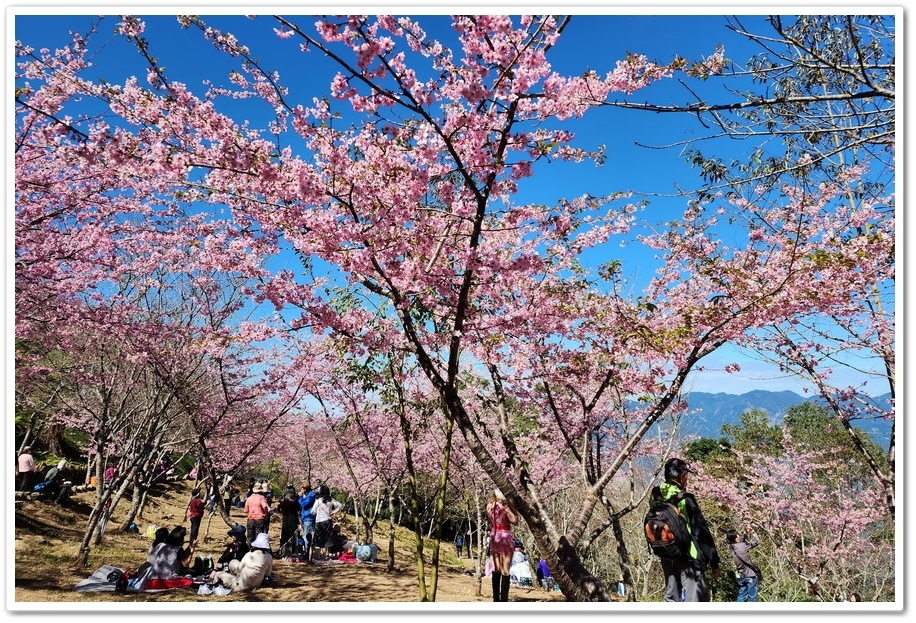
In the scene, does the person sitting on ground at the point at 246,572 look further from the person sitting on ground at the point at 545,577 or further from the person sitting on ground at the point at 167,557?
the person sitting on ground at the point at 545,577

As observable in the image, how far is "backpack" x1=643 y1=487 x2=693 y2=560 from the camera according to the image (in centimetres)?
304

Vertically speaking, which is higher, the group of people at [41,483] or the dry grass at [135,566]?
the group of people at [41,483]

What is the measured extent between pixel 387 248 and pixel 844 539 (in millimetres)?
10741

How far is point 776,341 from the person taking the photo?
18.4ft

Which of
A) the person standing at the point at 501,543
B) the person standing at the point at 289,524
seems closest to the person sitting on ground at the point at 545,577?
the person standing at the point at 289,524

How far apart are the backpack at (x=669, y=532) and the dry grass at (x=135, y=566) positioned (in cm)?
303

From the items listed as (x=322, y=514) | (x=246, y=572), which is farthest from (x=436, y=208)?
(x=322, y=514)

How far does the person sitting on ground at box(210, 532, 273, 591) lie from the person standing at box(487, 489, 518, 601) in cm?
258

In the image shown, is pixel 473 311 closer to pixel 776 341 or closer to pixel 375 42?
pixel 375 42

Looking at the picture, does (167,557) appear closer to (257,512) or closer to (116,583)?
(116,583)

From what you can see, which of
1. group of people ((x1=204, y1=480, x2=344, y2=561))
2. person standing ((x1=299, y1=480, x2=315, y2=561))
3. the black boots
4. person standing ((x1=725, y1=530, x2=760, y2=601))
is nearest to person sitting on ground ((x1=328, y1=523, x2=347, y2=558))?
group of people ((x1=204, y1=480, x2=344, y2=561))

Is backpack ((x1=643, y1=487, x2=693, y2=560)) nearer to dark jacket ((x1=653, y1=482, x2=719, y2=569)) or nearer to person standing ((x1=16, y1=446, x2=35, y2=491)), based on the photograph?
dark jacket ((x1=653, y1=482, x2=719, y2=569))

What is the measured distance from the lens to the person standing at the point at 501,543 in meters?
4.64
